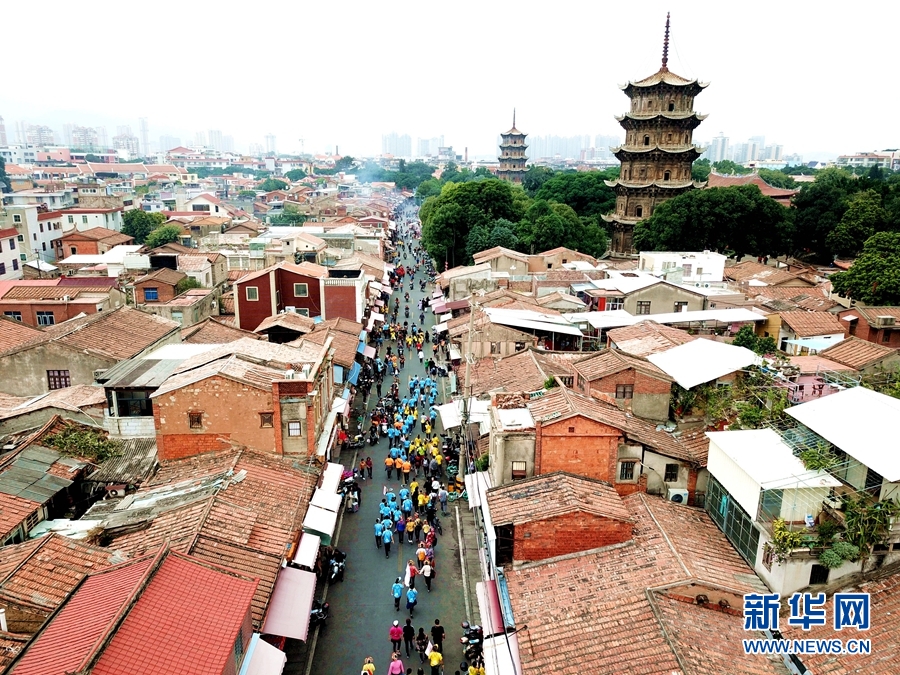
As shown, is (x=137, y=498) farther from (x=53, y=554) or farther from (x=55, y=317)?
(x=55, y=317)

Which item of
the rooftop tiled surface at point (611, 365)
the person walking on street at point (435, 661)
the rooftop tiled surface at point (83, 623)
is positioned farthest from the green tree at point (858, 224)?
the rooftop tiled surface at point (83, 623)

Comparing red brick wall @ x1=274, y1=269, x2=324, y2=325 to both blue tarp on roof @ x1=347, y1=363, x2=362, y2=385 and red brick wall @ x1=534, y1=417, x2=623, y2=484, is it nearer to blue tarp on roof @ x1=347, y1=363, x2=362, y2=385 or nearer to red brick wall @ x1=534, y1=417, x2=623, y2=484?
blue tarp on roof @ x1=347, y1=363, x2=362, y2=385

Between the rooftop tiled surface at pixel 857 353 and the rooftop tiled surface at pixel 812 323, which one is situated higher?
the rooftop tiled surface at pixel 857 353

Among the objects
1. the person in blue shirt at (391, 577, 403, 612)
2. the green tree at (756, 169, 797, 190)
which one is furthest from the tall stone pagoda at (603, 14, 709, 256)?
the green tree at (756, 169, 797, 190)

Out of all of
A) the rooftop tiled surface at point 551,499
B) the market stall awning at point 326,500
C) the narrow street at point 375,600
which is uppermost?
the rooftop tiled surface at point 551,499

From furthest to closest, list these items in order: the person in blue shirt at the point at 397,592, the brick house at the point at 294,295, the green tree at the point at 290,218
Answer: the green tree at the point at 290,218
the brick house at the point at 294,295
the person in blue shirt at the point at 397,592

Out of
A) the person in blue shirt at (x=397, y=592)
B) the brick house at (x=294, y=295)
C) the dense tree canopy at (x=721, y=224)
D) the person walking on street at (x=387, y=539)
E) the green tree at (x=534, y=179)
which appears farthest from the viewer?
the green tree at (x=534, y=179)

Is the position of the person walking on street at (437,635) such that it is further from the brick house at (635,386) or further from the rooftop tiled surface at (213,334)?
the rooftop tiled surface at (213,334)

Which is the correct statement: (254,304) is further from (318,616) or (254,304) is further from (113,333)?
(318,616)
